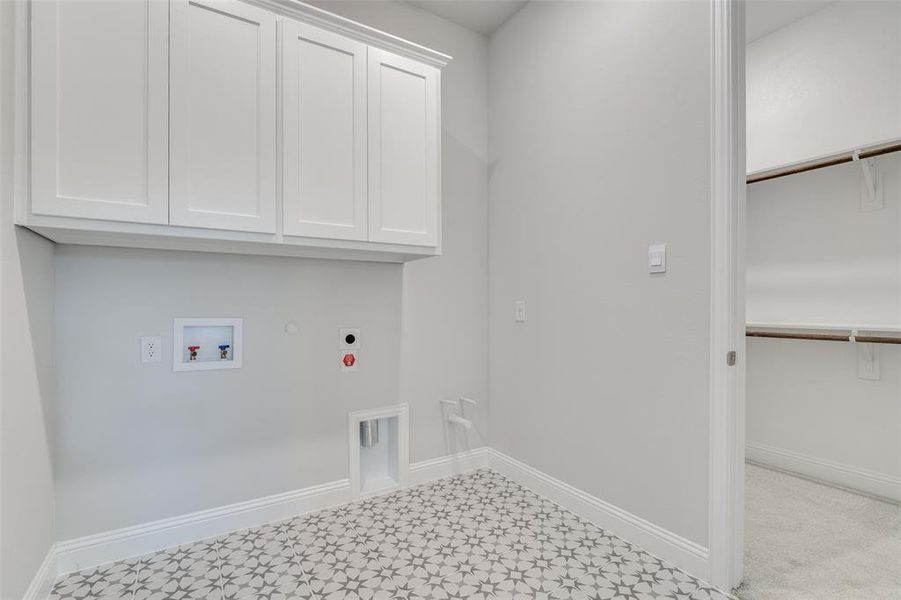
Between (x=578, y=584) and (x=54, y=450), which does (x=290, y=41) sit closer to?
(x=54, y=450)

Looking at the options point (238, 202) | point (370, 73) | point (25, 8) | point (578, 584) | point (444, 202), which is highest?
point (370, 73)

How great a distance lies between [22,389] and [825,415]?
12.4ft

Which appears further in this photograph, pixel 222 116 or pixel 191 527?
pixel 191 527

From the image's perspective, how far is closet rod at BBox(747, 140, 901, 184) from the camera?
2018mm

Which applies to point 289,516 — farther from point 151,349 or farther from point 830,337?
point 830,337

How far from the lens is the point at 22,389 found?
1337mm

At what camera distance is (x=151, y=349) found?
5.81ft

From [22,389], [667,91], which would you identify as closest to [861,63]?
[667,91]

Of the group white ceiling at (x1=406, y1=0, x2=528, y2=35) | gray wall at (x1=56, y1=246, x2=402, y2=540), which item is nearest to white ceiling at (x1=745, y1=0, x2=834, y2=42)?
white ceiling at (x1=406, y1=0, x2=528, y2=35)

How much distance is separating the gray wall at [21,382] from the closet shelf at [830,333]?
3.34 meters

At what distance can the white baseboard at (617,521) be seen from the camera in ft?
5.36

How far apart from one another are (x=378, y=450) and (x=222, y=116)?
71.3 inches

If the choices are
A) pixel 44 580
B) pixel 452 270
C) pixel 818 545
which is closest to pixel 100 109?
pixel 44 580

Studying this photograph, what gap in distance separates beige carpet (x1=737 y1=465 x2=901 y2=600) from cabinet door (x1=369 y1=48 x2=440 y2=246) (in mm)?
1924
